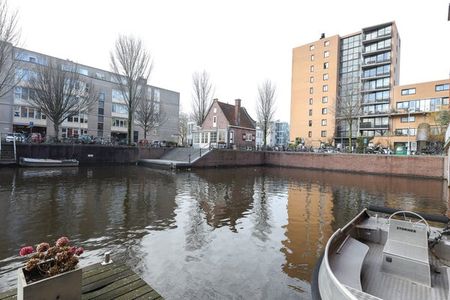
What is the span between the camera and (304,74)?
5616 centimetres

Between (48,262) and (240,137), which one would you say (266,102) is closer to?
(240,137)

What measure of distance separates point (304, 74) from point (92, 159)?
44461mm

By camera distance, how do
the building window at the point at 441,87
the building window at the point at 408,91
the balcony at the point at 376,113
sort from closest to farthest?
the building window at the point at 441,87
the building window at the point at 408,91
the balcony at the point at 376,113

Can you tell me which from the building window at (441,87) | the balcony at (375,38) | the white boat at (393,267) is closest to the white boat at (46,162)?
the white boat at (393,267)

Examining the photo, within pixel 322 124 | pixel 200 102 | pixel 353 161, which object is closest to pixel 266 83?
pixel 200 102

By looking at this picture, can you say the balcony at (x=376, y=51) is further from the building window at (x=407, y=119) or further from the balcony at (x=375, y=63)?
the building window at (x=407, y=119)

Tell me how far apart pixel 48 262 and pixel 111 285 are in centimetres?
84

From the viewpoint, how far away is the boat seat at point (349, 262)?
3713mm

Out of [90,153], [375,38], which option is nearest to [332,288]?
[90,153]

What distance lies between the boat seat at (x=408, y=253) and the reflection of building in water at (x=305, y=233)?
1.68 m

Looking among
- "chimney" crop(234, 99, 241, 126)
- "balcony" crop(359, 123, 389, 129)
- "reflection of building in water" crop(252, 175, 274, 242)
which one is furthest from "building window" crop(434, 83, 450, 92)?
"reflection of building in water" crop(252, 175, 274, 242)

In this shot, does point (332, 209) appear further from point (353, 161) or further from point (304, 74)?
point (304, 74)

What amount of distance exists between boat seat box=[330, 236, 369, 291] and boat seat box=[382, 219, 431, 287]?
45cm

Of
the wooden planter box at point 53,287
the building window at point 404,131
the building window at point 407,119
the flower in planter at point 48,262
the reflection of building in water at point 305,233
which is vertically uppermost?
the building window at point 407,119
